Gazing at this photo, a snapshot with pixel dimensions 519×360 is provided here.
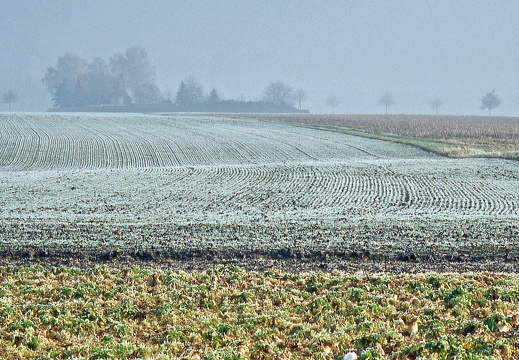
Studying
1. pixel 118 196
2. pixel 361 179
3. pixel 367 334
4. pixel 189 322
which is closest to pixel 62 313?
pixel 189 322

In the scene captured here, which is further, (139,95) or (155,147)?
(139,95)

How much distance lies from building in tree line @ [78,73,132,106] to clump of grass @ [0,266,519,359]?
150 m

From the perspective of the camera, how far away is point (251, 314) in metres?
11.8

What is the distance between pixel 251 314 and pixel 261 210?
12024mm

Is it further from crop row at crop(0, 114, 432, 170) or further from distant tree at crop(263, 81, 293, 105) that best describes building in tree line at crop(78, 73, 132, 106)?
crop row at crop(0, 114, 432, 170)

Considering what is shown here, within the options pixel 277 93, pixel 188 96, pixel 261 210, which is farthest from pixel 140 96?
pixel 261 210

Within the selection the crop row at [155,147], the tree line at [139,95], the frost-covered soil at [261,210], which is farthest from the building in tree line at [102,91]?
the frost-covered soil at [261,210]

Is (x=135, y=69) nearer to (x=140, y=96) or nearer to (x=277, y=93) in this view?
(x=140, y=96)

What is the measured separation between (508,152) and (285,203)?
975 inches

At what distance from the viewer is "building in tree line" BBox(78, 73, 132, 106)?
6358 inches

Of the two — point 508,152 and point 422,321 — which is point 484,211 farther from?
point 508,152

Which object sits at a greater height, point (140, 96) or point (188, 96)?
point (188, 96)

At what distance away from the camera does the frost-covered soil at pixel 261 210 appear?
16.7 metres

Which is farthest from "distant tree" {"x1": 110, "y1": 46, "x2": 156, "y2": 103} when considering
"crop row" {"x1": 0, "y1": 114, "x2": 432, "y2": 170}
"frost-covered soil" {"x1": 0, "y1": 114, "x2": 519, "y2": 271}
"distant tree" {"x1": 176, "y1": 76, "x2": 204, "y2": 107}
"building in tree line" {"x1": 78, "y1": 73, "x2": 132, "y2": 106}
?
"frost-covered soil" {"x1": 0, "y1": 114, "x2": 519, "y2": 271}
